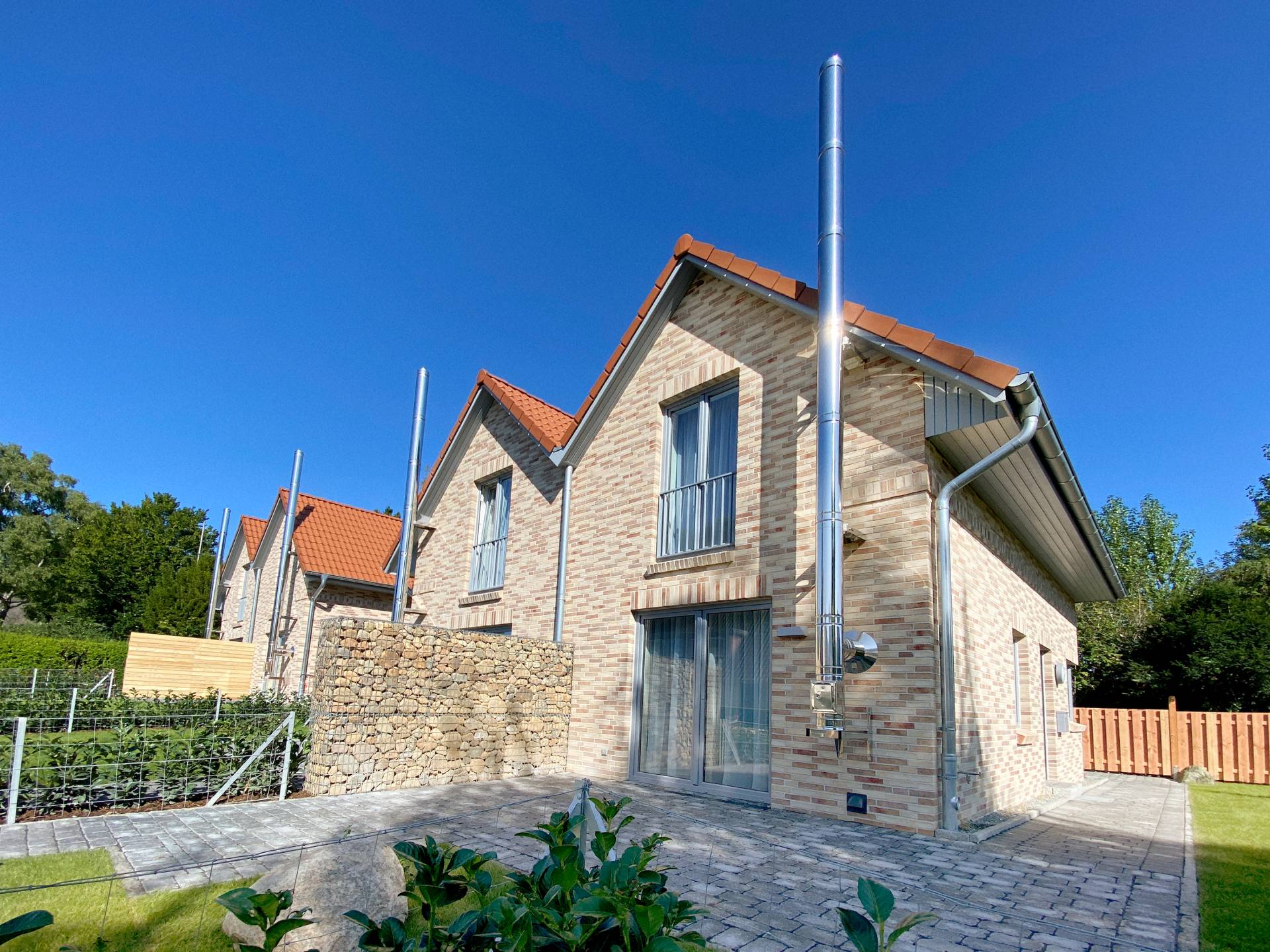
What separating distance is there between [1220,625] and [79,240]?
27.1m

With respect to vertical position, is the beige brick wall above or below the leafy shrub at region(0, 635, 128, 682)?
above

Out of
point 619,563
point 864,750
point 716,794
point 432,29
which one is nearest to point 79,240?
point 432,29

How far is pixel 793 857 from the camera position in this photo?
18.3 ft

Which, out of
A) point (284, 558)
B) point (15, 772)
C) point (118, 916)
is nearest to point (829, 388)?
point (118, 916)

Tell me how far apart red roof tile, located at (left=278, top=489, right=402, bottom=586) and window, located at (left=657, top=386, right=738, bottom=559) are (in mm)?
10510

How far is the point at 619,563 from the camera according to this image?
10.3 m

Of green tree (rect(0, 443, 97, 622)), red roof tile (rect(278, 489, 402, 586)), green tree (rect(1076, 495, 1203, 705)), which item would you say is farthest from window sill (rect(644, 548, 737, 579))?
green tree (rect(0, 443, 97, 622))

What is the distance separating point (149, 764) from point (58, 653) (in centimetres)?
2331

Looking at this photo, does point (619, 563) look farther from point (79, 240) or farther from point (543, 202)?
point (79, 240)

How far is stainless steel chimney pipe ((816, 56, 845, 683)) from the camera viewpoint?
22.6 ft

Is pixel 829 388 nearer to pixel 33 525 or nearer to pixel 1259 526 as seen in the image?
pixel 1259 526

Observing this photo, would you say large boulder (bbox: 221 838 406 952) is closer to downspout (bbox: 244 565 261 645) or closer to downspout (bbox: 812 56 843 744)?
downspout (bbox: 812 56 843 744)

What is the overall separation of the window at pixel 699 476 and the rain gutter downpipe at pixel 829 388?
1.59 m

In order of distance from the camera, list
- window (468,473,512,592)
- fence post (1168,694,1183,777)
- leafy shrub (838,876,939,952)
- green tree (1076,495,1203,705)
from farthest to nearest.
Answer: green tree (1076,495,1203,705) < fence post (1168,694,1183,777) < window (468,473,512,592) < leafy shrub (838,876,939,952)
